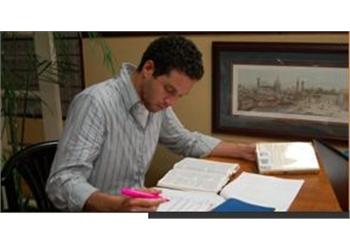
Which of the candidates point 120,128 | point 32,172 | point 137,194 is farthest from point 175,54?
point 32,172

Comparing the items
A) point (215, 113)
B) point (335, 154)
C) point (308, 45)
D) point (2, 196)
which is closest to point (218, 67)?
point (215, 113)

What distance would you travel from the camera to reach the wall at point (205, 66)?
1.12m

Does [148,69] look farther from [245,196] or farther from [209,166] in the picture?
[245,196]

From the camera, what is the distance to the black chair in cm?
116

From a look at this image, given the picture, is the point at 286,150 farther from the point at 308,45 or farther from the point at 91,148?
the point at 91,148

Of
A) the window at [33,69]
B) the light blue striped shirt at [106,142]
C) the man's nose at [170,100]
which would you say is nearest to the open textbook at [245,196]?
the light blue striped shirt at [106,142]

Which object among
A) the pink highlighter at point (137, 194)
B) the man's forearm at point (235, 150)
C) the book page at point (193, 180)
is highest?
the man's forearm at point (235, 150)

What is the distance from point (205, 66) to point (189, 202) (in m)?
0.34

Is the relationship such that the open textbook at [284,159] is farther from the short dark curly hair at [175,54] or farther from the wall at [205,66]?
the short dark curly hair at [175,54]

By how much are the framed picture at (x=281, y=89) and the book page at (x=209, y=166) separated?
0.09m

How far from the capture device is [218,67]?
1.14m

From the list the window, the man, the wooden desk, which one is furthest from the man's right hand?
the wooden desk

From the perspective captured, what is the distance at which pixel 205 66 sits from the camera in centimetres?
114
